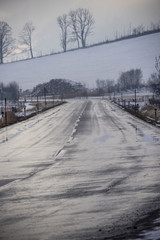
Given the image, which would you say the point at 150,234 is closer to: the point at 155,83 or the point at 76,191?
the point at 76,191

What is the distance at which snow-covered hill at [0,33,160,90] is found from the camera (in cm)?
11314

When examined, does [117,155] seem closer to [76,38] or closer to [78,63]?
[78,63]

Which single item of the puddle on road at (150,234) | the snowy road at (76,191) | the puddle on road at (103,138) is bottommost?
the puddle on road at (103,138)

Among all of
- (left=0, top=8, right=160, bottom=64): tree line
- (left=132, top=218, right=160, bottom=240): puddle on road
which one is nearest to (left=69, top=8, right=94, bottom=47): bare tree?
(left=0, top=8, right=160, bottom=64): tree line

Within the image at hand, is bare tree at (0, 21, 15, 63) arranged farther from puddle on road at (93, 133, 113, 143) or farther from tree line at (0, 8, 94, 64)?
puddle on road at (93, 133, 113, 143)

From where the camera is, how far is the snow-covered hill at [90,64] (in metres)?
113

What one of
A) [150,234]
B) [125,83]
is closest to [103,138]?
[150,234]

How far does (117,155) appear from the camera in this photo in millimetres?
13680

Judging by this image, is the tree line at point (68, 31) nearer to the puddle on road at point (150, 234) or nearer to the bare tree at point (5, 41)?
the bare tree at point (5, 41)

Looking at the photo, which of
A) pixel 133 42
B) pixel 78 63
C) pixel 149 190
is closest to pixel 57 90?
pixel 78 63

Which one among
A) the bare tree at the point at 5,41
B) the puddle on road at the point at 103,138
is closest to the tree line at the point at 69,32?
the bare tree at the point at 5,41

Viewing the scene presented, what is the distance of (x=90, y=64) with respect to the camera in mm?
123375

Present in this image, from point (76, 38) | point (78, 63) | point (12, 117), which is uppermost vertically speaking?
point (76, 38)

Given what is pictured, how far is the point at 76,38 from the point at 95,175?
470 ft
